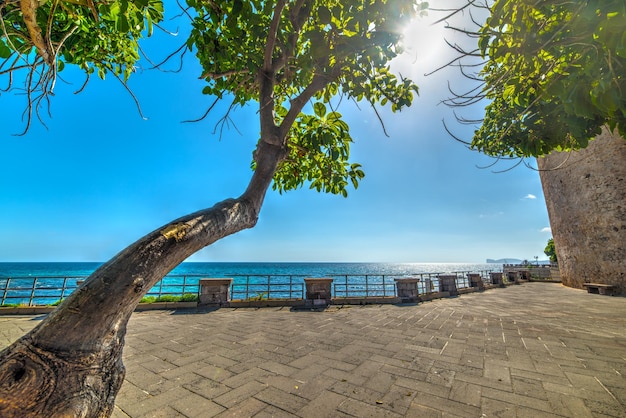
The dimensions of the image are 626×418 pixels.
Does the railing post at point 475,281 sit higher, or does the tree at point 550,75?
the tree at point 550,75

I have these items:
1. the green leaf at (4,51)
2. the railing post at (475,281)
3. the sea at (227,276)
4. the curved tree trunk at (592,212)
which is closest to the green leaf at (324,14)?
the green leaf at (4,51)

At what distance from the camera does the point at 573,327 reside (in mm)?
5234

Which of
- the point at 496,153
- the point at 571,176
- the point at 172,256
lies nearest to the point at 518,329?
the point at 496,153

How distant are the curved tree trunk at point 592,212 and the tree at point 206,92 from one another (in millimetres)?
13581

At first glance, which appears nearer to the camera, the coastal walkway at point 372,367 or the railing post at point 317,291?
the coastal walkway at point 372,367

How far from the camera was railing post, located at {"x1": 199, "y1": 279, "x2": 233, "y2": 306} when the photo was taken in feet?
25.1

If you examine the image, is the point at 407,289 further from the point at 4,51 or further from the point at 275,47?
the point at 4,51

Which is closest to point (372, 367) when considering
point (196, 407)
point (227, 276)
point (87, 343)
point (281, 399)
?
point (281, 399)

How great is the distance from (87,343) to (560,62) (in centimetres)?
414

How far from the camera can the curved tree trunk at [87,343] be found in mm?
995

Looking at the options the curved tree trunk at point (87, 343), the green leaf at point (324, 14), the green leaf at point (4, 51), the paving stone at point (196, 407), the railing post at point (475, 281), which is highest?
the green leaf at point (324, 14)

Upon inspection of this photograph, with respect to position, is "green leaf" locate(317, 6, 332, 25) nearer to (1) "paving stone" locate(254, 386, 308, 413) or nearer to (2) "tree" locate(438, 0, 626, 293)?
(2) "tree" locate(438, 0, 626, 293)

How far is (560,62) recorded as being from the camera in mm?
2447

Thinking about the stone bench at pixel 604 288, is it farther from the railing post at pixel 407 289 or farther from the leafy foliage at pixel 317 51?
the leafy foliage at pixel 317 51
